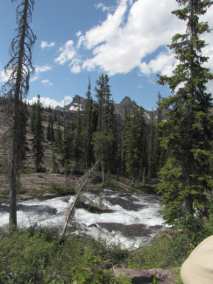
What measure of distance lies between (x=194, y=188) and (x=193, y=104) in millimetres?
4161

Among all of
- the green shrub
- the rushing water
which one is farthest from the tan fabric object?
the rushing water

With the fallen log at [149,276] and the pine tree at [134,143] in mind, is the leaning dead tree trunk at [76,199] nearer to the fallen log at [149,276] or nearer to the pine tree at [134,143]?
the fallen log at [149,276]

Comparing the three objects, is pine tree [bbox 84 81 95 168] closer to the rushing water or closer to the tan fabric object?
the rushing water

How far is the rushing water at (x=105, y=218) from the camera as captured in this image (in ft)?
72.0

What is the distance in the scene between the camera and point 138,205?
120ft

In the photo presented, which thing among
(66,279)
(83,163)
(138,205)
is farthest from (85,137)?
(66,279)

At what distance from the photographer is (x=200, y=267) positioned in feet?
10.5

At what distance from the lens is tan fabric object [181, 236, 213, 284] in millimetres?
3088

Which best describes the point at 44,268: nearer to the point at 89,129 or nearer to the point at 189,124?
the point at 189,124

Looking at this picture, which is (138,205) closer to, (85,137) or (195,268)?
(85,137)

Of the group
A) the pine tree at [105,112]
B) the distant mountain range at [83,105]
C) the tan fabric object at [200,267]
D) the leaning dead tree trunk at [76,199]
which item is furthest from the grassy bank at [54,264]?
the distant mountain range at [83,105]

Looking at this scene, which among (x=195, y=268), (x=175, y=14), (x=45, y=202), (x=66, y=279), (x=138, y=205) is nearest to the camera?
(x=195, y=268)

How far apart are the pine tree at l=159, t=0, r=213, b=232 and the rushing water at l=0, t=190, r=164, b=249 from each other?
5189mm

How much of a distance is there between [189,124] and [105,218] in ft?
44.0
